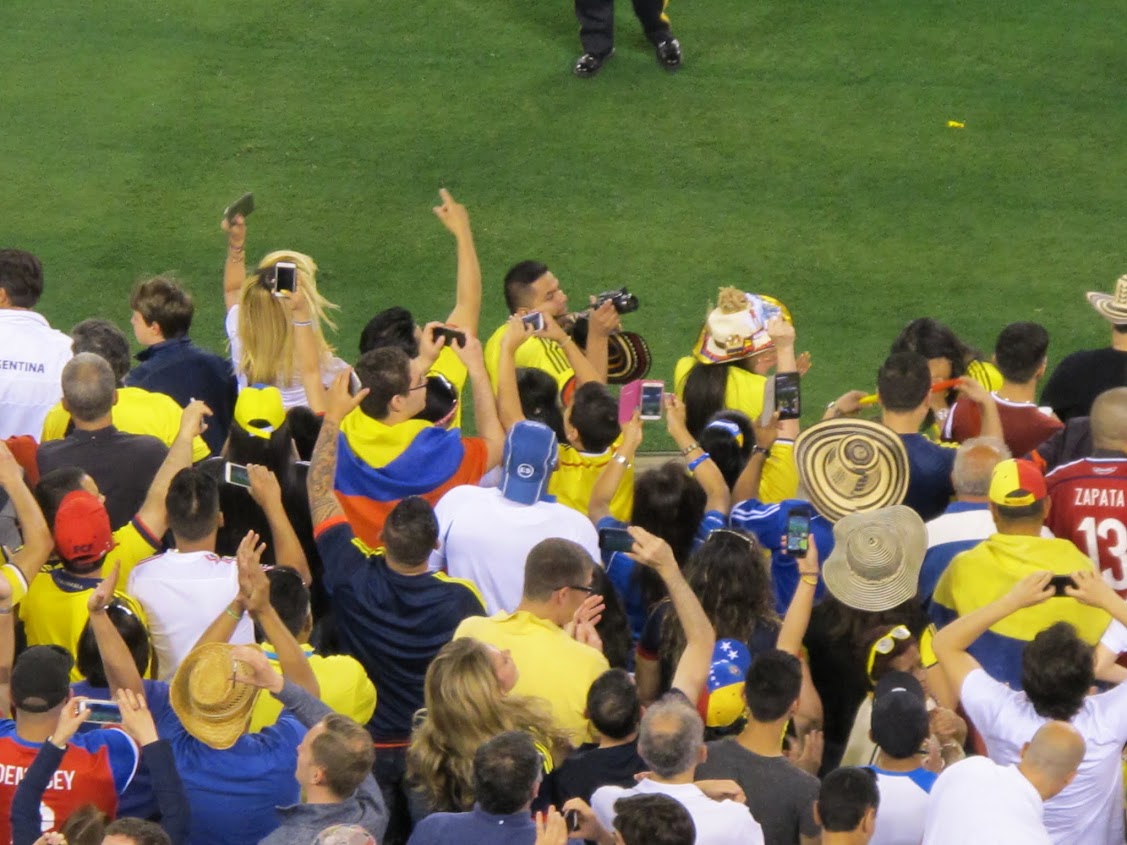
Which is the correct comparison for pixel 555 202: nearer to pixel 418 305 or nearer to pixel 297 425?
pixel 418 305

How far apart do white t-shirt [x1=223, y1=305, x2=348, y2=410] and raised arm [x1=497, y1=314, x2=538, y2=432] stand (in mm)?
622

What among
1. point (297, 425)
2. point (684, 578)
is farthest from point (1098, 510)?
point (297, 425)

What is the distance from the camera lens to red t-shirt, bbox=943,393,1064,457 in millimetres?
6137

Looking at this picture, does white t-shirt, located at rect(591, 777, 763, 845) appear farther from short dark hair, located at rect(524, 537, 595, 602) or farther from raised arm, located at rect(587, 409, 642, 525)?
raised arm, located at rect(587, 409, 642, 525)

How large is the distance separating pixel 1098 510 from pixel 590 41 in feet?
18.6

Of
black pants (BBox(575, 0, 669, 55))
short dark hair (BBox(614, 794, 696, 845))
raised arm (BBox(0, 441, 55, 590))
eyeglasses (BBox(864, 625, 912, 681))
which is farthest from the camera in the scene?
black pants (BBox(575, 0, 669, 55))

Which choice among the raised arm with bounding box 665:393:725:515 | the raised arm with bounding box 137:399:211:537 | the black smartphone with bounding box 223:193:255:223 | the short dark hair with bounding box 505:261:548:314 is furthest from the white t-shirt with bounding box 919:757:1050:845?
the black smartphone with bounding box 223:193:255:223

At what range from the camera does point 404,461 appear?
5.72 m

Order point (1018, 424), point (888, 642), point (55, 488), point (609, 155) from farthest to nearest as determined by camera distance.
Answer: point (609, 155) → point (1018, 424) → point (55, 488) → point (888, 642)

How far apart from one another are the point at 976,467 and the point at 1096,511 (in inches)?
15.0

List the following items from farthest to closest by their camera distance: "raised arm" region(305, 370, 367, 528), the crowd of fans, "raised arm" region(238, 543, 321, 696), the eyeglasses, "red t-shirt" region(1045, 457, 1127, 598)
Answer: "raised arm" region(305, 370, 367, 528) → "red t-shirt" region(1045, 457, 1127, 598) → the eyeglasses → "raised arm" region(238, 543, 321, 696) → the crowd of fans

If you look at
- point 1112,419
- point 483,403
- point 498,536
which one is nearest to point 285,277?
point 483,403

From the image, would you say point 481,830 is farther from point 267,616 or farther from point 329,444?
point 329,444

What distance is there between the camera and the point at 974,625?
4.45 metres
